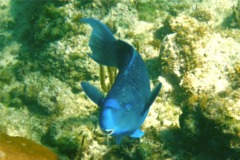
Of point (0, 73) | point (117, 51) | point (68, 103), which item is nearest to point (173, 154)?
point (68, 103)

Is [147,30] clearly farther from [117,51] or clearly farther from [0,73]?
[117,51]

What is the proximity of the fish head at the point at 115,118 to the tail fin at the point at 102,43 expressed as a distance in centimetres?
48

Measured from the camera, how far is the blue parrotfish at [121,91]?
4.54ft

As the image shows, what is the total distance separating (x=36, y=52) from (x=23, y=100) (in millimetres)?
1414

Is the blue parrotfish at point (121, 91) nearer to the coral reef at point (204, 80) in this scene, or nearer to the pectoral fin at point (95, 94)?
the pectoral fin at point (95, 94)

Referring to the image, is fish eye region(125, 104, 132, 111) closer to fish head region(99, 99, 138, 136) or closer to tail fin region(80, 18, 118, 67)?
fish head region(99, 99, 138, 136)

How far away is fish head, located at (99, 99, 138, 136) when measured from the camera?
4.39 feet

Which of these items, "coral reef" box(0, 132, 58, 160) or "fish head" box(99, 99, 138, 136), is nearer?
"fish head" box(99, 99, 138, 136)

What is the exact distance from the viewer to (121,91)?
1.49 m

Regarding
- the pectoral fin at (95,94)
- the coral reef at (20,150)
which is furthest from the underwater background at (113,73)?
the pectoral fin at (95,94)

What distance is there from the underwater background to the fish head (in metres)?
3.20

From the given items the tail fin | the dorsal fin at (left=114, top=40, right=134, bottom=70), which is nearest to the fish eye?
the dorsal fin at (left=114, top=40, right=134, bottom=70)

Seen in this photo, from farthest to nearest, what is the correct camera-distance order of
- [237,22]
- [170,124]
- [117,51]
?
1. [237,22]
2. [170,124]
3. [117,51]

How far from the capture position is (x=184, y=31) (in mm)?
5910
